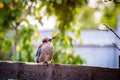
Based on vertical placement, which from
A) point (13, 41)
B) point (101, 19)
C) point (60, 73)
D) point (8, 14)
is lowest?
point (60, 73)

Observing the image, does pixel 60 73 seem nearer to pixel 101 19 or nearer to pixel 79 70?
pixel 79 70

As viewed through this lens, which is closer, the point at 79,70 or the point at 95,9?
the point at 79,70

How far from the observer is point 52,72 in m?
3.66

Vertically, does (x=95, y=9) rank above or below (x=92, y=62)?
above

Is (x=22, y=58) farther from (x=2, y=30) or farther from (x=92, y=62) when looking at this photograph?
(x=92, y=62)

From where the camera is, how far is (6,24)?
26.5ft

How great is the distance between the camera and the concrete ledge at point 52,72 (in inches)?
143

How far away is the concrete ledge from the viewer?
3629 millimetres

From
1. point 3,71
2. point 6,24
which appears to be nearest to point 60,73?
point 3,71

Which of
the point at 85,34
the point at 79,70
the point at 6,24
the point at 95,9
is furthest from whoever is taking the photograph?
the point at 95,9

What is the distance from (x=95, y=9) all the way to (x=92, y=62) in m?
12.9

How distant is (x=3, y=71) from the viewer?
3.66m

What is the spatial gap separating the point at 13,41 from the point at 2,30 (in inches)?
16.0

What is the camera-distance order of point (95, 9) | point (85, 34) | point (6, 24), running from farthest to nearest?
point (95, 9)
point (85, 34)
point (6, 24)
